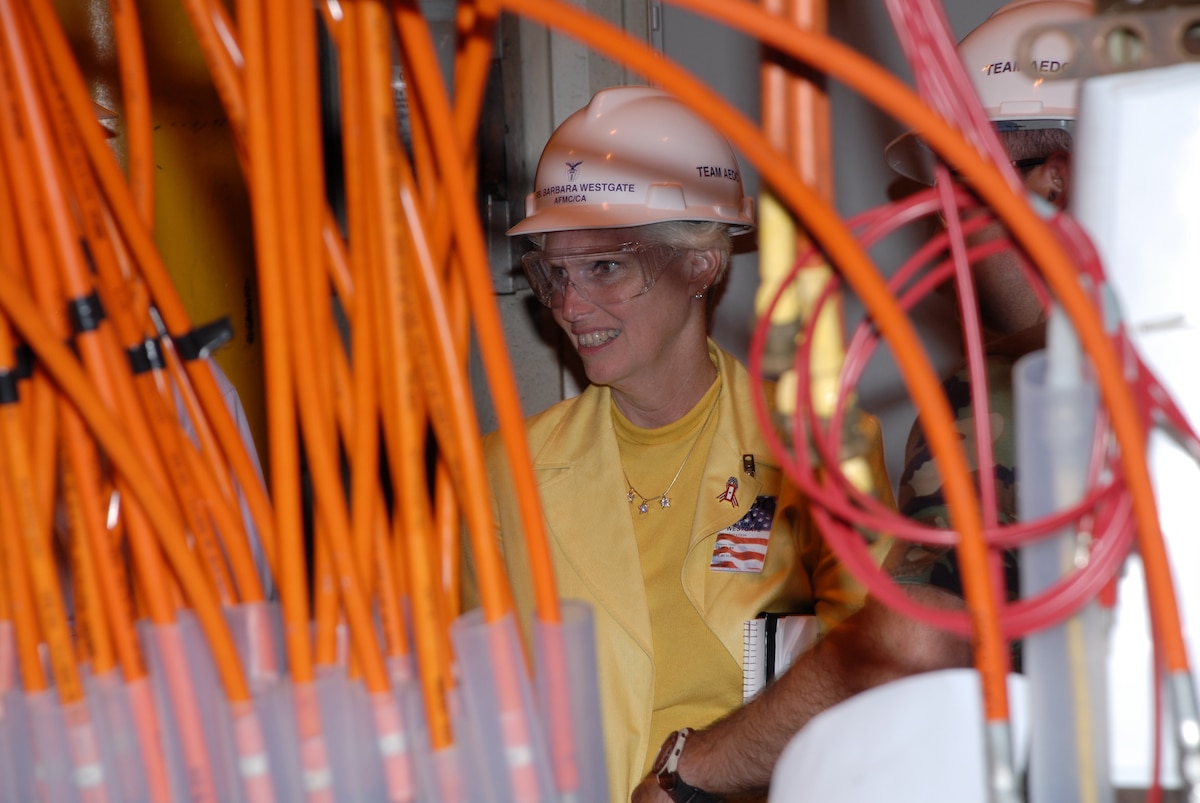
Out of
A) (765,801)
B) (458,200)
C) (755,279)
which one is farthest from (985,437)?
(755,279)

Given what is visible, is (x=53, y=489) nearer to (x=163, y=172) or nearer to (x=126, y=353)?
(x=126, y=353)

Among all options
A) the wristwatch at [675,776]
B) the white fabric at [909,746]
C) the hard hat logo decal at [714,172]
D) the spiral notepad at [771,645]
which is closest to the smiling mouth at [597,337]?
the hard hat logo decal at [714,172]

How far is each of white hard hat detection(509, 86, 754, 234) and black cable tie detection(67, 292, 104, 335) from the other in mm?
1371

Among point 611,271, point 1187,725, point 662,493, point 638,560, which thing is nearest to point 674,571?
point 638,560

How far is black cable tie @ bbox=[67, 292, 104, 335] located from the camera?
0.61 m

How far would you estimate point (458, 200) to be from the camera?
576 millimetres

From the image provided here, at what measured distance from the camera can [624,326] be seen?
2035 millimetres

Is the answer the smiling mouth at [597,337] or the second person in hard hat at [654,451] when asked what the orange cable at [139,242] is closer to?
the second person in hard hat at [654,451]

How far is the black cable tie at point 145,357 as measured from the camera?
66 centimetres

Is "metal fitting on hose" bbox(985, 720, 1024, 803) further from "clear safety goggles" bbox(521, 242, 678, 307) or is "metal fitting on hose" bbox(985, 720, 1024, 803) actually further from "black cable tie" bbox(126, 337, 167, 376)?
"clear safety goggles" bbox(521, 242, 678, 307)

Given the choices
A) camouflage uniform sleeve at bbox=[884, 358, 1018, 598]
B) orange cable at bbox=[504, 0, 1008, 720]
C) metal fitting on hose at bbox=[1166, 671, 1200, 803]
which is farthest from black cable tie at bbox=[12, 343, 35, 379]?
camouflage uniform sleeve at bbox=[884, 358, 1018, 598]

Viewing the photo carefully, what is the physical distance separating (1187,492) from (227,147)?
1740mm

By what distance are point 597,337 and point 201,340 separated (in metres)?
1.41

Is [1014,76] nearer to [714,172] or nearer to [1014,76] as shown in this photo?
[1014,76]
